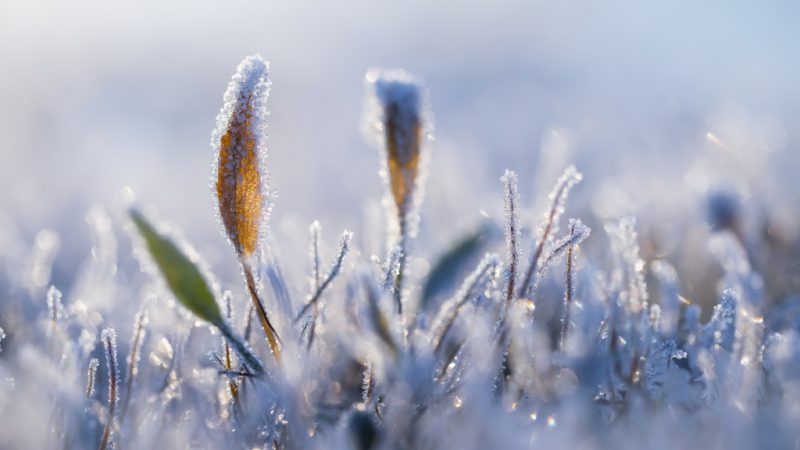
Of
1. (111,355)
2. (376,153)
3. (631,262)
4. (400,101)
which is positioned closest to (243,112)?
(400,101)

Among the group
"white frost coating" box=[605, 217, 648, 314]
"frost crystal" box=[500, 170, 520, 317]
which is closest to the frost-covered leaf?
"frost crystal" box=[500, 170, 520, 317]

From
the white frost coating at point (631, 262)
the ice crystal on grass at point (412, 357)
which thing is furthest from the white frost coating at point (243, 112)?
the white frost coating at point (631, 262)

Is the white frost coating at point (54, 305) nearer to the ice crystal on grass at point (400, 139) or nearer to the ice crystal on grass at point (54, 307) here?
the ice crystal on grass at point (54, 307)

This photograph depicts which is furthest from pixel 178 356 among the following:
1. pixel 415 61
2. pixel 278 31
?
pixel 278 31

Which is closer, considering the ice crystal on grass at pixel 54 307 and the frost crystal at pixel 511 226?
the frost crystal at pixel 511 226

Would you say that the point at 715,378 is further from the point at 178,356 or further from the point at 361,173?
the point at 361,173

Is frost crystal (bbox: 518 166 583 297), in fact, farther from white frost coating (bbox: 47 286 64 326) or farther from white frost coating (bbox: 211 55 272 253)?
white frost coating (bbox: 47 286 64 326)
